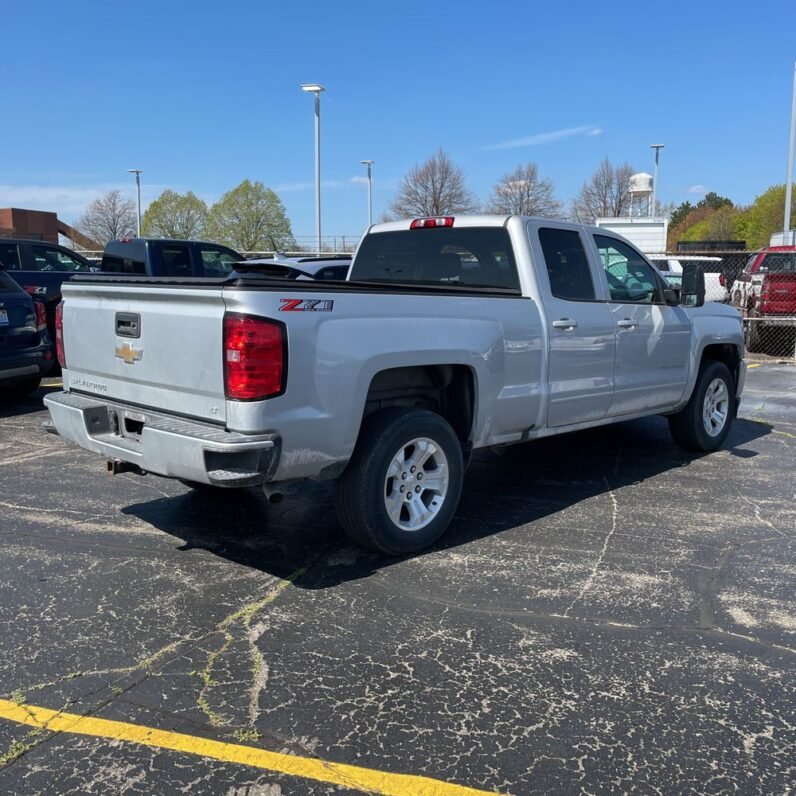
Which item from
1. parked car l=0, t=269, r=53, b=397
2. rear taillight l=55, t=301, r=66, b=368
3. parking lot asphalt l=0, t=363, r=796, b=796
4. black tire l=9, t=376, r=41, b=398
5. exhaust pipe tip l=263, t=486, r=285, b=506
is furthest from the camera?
black tire l=9, t=376, r=41, b=398

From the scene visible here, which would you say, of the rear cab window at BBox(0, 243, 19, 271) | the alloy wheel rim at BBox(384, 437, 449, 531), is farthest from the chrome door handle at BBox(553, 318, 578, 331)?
the rear cab window at BBox(0, 243, 19, 271)

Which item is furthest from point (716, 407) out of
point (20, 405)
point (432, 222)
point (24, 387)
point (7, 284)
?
point (24, 387)

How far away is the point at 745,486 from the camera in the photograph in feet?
20.5

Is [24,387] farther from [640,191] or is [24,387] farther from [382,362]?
[640,191]

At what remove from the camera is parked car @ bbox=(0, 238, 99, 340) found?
37.7ft

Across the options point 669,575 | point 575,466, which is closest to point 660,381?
point 575,466

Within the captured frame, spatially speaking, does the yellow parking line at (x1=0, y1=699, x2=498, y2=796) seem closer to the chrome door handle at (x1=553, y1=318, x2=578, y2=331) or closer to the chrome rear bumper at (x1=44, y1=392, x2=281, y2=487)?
the chrome rear bumper at (x1=44, y1=392, x2=281, y2=487)

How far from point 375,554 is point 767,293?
1253 centimetres

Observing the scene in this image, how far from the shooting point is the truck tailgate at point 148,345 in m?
3.83

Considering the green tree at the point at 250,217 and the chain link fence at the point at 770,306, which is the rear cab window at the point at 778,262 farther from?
the green tree at the point at 250,217

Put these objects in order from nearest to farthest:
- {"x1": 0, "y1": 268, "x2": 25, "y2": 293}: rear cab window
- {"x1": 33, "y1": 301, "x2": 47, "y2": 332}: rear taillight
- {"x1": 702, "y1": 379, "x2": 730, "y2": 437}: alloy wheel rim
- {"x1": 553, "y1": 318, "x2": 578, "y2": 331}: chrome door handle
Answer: {"x1": 553, "y1": 318, "x2": 578, "y2": 331}: chrome door handle
{"x1": 702, "y1": 379, "x2": 730, "y2": 437}: alloy wheel rim
{"x1": 0, "y1": 268, "x2": 25, "y2": 293}: rear cab window
{"x1": 33, "y1": 301, "x2": 47, "y2": 332}: rear taillight

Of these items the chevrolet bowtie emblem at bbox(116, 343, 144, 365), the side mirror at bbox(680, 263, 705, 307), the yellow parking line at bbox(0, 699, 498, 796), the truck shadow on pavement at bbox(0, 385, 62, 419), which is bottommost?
the yellow parking line at bbox(0, 699, 498, 796)

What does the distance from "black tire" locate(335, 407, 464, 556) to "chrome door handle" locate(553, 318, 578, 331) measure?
3.99ft

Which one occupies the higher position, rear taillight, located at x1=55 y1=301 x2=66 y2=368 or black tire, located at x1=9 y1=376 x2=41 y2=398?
rear taillight, located at x1=55 y1=301 x2=66 y2=368
